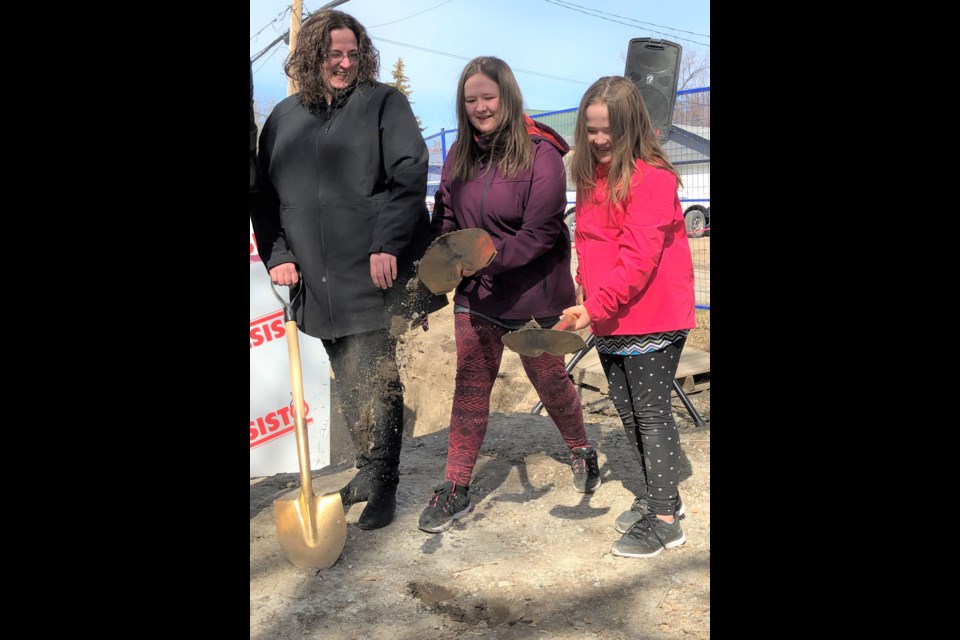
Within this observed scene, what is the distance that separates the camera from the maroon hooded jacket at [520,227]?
2496mm

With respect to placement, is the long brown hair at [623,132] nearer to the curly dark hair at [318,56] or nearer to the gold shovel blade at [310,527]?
the curly dark hair at [318,56]

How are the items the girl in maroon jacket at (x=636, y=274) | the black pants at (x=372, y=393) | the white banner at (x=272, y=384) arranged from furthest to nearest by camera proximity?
the white banner at (x=272, y=384) < the black pants at (x=372, y=393) < the girl in maroon jacket at (x=636, y=274)

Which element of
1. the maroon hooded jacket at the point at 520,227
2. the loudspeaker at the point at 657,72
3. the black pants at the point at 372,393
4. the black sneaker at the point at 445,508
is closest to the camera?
the maroon hooded jacket at the point at 520,227

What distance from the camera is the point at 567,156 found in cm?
275

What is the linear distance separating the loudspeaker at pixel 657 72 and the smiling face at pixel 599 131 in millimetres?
2152

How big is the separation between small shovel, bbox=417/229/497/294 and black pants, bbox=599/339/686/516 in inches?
22.7

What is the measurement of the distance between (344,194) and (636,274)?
1.02 metres

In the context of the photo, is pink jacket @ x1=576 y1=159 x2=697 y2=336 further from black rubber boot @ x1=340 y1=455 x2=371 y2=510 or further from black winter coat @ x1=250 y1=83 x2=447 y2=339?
black rubber boot @ x1=340 y1=455 x2=371 y2=510

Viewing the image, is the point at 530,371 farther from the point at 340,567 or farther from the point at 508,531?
the point at 340,567

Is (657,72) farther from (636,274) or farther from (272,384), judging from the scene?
(272,384)

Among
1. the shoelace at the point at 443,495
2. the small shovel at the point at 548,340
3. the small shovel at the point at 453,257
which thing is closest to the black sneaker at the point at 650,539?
the shoelace at the point at 443,495

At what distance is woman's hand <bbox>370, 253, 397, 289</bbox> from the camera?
7.93 feet

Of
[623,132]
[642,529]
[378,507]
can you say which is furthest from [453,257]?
[642,529]
